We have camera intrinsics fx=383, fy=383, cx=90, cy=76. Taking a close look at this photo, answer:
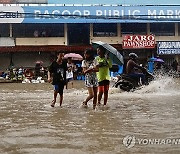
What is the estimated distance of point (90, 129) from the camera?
6.02 m

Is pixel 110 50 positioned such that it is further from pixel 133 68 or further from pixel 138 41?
pixel 138 41

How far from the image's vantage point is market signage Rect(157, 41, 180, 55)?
3001cm

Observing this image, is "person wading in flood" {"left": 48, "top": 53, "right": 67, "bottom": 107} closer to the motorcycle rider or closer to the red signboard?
the motorcycle rider

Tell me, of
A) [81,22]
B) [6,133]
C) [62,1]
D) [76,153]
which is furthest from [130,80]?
[62,1]

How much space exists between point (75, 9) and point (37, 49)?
4.31 meters

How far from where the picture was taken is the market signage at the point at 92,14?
29.3 metres

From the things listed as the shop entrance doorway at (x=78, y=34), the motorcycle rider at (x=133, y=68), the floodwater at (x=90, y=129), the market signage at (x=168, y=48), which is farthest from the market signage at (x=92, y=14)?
the floodwater at (x=90, y=129)

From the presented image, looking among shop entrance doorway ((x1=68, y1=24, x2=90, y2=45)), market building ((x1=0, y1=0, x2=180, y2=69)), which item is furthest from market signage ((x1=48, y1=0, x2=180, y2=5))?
shop entrance doorway ((x1=68, y1=24, x2=90, y2=45))

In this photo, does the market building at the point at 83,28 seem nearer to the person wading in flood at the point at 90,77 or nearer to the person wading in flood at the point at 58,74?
the person wading in flood at the point at 58,74

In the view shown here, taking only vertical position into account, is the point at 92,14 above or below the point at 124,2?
below

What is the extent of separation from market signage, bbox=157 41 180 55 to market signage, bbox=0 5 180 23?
5.95ft

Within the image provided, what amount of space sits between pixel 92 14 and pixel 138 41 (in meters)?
4.15

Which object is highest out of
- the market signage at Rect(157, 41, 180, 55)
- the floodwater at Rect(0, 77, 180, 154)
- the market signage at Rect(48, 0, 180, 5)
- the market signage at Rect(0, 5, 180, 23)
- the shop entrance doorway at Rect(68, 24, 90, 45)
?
the market signage at Rect(48, 0, 180, 5)

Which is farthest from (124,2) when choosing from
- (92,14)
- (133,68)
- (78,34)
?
(133,68)
